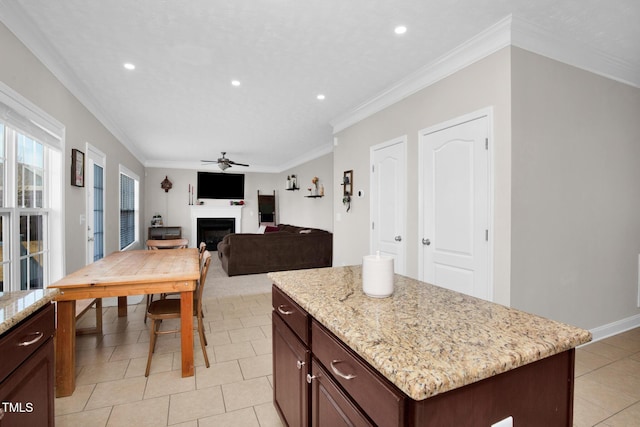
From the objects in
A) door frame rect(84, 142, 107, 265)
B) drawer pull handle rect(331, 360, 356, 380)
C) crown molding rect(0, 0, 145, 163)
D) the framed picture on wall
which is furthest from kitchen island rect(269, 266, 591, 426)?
door frame rect(84, 142, 107, 265)

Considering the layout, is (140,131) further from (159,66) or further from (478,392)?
(478,392)

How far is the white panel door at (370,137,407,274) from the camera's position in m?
3.53

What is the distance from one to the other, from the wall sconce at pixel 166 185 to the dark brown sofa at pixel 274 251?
3787 mm

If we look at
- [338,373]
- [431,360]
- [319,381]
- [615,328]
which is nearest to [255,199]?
[615,328]

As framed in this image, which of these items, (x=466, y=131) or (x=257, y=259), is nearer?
(x=466, y=131)

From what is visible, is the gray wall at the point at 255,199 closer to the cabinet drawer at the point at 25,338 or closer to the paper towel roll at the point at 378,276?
the paper towel roll at the point at 378,276

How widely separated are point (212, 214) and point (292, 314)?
8.35 metres

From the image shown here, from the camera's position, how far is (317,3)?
2.15 m

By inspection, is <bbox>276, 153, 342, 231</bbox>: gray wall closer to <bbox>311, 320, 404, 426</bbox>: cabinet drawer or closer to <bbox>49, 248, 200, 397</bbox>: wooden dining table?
<bbox>49, 248, 200, 397</bbox>: wooden dining table

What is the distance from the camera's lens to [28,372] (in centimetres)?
118

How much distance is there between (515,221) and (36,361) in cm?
292

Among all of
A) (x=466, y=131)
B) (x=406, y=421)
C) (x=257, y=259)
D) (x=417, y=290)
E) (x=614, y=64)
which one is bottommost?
(x=257, y=259)

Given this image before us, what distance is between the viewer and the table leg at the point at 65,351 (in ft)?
6.75

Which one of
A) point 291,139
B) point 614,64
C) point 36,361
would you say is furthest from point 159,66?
point 614,64
